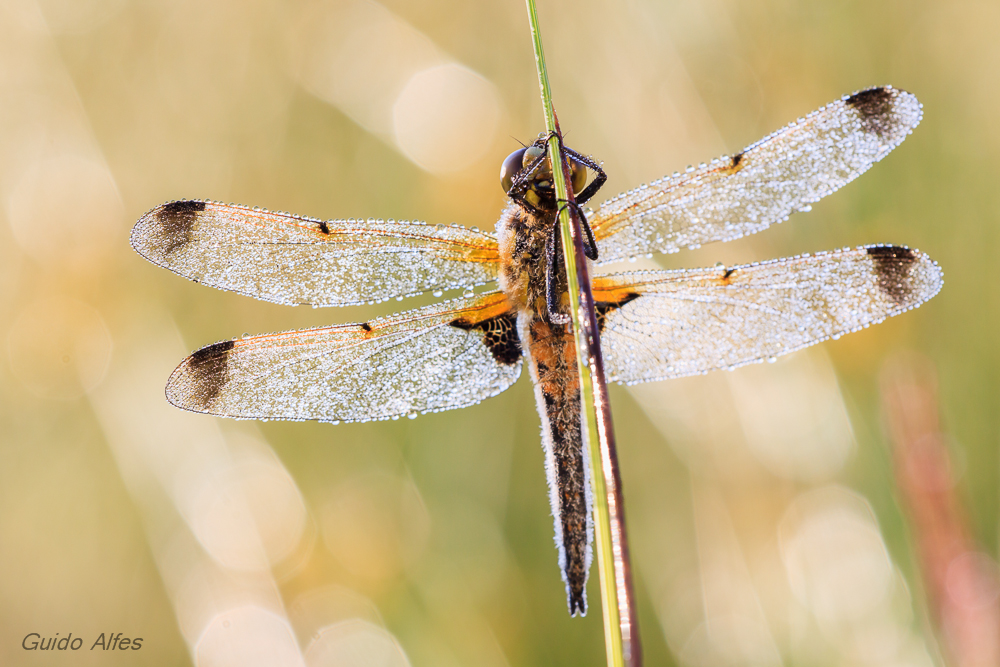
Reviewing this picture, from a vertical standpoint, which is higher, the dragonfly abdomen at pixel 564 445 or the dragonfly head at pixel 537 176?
the dragonfly head at pixel 537 176

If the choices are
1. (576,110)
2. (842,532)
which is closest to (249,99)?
(576,110)

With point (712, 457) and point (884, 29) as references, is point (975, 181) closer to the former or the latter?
point (884, 29)

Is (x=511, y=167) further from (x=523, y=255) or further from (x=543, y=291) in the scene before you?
(x=543, y=291)

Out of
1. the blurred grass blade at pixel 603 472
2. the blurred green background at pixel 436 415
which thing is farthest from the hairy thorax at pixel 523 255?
the blurred green background at pixel 436 415

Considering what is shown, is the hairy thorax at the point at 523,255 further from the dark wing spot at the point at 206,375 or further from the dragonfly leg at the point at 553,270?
the dark wing spot at the point at 206,375

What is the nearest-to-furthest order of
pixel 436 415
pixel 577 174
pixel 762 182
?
pixel 577 174 < pixel 762 182 < pixel 436 415

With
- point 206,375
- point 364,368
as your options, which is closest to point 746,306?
point 364,368
